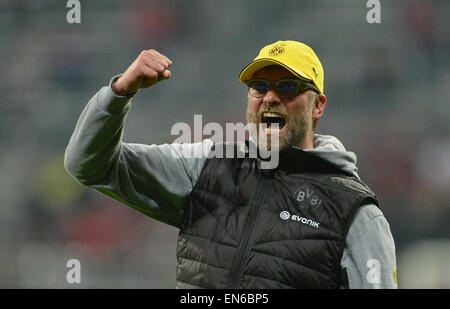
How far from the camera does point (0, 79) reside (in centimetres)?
531

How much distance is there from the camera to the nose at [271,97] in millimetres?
1868

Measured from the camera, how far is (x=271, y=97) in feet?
6.14

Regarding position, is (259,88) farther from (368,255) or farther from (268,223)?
(368,255)

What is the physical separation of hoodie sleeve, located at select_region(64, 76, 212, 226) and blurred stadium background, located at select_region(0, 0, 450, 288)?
8.02 feet

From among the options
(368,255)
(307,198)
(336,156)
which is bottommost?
(368,255)

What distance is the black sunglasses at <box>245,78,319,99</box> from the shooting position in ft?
6.23

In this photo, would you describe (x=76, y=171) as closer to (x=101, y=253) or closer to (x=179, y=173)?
(x=179, y=173)

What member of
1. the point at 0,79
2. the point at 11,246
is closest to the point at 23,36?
the point at 0,79

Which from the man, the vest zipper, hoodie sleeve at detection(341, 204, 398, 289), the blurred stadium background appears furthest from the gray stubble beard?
the blurred stadium background

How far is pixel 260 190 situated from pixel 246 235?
5.1 inches

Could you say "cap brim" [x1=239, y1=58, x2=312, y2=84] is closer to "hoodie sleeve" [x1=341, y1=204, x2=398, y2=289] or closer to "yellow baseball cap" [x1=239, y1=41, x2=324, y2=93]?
"yellow baseball cap" [x1=239, y1=41, x2=324, y2=93]

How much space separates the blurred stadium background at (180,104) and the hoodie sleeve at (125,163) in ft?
8.02

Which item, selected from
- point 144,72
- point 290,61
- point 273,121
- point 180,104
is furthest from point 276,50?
point 180,104

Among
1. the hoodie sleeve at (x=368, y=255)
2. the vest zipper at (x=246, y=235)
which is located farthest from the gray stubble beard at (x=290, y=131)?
the hoodie sleeve at (x=368, y=255)
